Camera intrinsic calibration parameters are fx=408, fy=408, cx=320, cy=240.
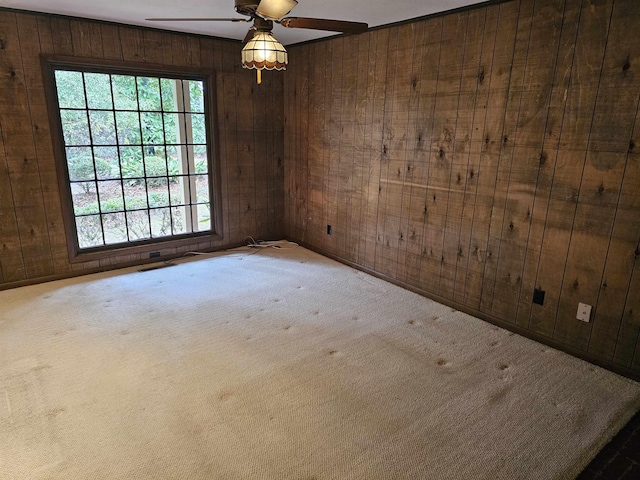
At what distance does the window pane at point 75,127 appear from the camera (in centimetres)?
378

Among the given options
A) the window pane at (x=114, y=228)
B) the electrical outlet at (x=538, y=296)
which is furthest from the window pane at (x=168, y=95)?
the electrical outlet at (x=538, y=296)

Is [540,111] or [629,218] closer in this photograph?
[629,218]

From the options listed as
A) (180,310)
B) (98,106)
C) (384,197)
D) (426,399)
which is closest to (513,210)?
(384,197)

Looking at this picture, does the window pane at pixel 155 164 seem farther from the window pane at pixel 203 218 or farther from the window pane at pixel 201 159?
the window pane at pixel 203 218

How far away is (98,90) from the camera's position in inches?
153

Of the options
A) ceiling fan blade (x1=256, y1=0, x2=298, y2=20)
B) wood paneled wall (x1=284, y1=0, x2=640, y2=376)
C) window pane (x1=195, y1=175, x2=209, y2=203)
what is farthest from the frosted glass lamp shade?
window pane (x1=195, y1=175, x2=209, y2=203)

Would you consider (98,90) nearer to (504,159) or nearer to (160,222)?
(160,222)

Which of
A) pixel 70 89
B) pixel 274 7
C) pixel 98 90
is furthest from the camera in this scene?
pixel 98 90

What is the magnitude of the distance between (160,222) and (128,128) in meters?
1.04

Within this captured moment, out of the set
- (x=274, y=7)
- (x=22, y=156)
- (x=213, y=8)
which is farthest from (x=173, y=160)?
(x=274, y=7)

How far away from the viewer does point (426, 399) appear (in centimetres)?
226

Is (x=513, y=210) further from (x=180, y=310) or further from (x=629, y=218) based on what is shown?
(x=180, y=310)

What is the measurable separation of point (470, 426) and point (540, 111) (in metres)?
2.01

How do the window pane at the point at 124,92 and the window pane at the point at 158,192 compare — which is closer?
the window pane at the point at 124,92
